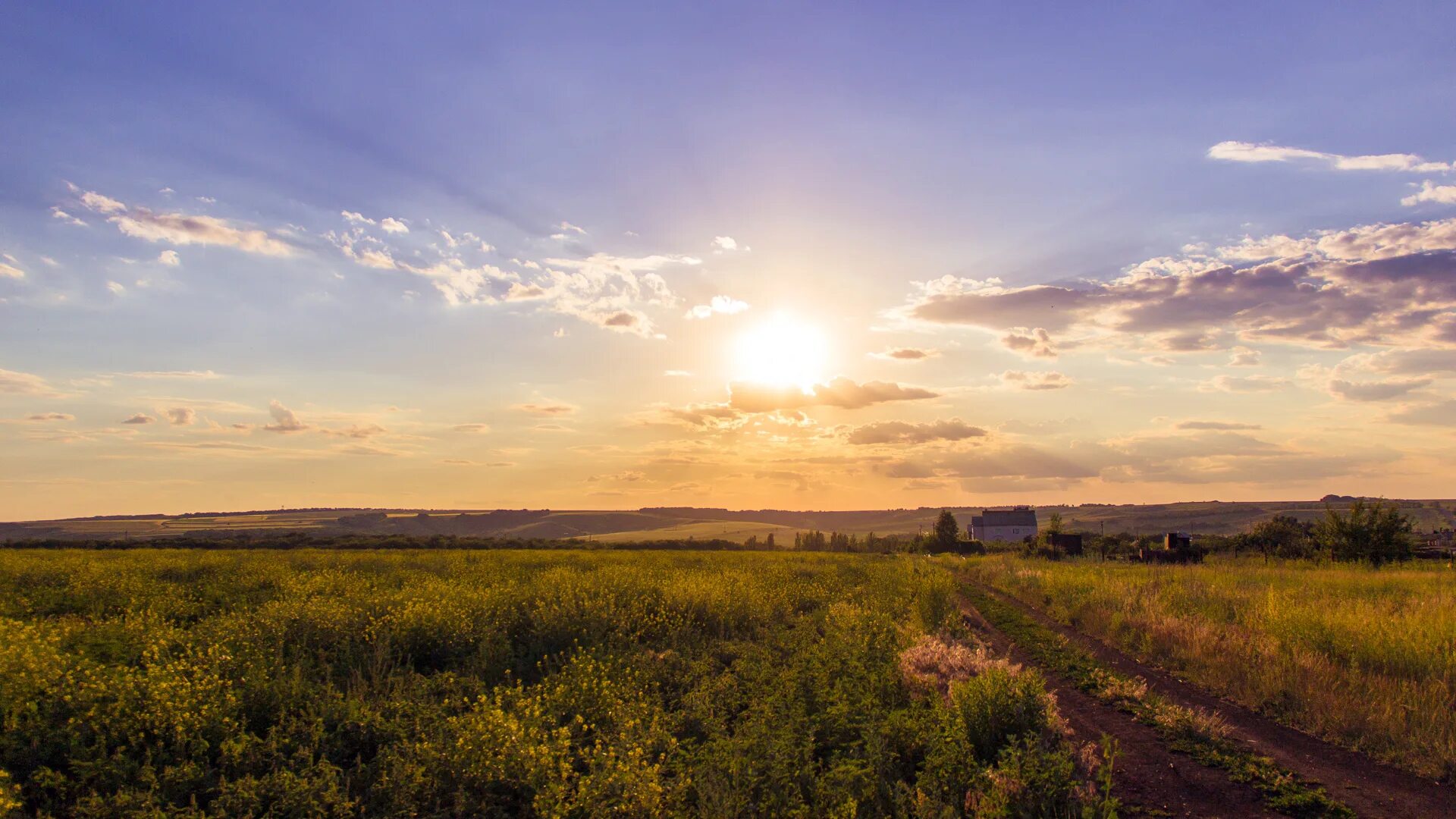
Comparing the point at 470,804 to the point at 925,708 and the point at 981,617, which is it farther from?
the point at 981,617

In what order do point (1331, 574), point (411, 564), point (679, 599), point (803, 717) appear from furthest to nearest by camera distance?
point (411, 564) < point (1331, 574) < point (679, 599) < point (803, 717)

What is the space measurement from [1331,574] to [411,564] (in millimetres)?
32123

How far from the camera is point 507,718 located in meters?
7.35

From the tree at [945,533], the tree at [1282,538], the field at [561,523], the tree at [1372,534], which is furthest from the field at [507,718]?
the field at [561,523]

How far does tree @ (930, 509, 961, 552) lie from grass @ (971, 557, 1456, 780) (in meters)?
64.9

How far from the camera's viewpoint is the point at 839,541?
9662 centimetres

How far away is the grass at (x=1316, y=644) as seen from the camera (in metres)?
8.62

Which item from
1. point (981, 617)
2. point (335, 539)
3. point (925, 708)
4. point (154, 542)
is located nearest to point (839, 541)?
point (335, 539)

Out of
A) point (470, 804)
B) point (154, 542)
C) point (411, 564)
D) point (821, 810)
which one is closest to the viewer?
point (821, 810)

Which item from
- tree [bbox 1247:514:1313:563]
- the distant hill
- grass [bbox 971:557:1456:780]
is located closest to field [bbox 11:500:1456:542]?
the distant hill

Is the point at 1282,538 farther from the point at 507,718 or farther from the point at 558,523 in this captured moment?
the point at 558,523

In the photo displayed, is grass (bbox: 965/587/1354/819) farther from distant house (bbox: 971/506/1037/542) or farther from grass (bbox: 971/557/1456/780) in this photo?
distant house (bbox: 971/506/1037/542)

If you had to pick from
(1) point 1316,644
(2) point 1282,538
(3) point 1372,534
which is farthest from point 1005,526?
(1) point 1316,644

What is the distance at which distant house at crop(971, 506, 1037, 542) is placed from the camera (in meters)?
122
